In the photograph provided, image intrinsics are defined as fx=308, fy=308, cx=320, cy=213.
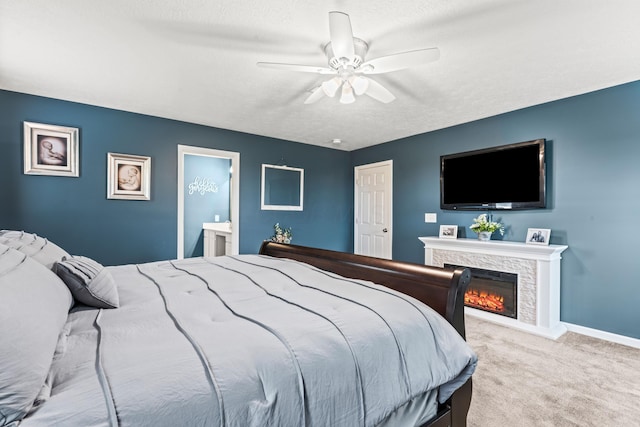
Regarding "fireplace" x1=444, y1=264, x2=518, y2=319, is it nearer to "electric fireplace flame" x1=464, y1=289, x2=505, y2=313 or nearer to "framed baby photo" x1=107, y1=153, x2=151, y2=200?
"electric fireplace flame" x1=464, y1=289, x2=505, y2=313

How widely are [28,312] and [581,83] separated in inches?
160

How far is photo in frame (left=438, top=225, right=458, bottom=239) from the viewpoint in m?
4.10

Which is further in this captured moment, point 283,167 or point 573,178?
point 283,167


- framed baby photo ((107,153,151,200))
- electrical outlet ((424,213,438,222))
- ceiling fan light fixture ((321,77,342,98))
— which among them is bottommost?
electrical outlet ((424,213,438,222))

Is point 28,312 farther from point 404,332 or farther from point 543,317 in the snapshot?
point 543,317

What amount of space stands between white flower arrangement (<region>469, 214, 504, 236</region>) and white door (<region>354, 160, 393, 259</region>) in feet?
4.91

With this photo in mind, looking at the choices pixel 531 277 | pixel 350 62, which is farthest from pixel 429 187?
pixel 350 62

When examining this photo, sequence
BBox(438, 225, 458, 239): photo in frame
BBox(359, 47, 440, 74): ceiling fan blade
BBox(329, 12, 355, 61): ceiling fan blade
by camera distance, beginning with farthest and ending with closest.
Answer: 1. BBox(438, 225, 458, 239): photo in frame
2. BBox(359, 47, 440, 74): ceiling fan blade
3. BBox(329, 12, 355, 61): ceiling fan blade

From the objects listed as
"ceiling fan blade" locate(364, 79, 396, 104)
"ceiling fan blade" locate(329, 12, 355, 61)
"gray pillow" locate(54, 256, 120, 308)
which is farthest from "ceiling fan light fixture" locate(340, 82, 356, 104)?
"gray pillow" locate(54, 256, 120, 308)

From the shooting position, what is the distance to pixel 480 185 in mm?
3871

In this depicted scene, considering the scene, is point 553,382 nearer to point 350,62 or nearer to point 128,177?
point 350,62

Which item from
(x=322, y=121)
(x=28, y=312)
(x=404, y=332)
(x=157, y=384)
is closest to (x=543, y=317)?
(x=404, y=332)

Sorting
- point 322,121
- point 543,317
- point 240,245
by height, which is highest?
point 322,121

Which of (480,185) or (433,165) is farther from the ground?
(433,165)
